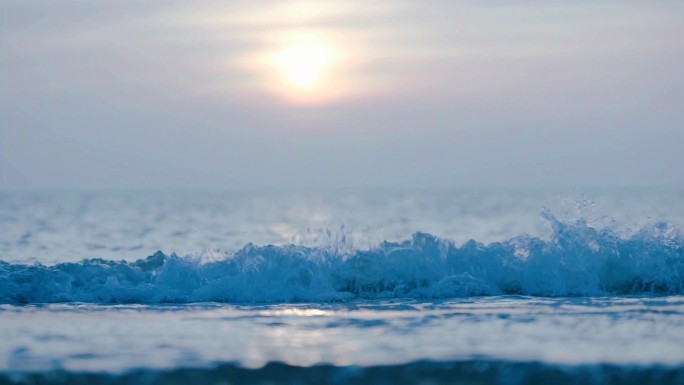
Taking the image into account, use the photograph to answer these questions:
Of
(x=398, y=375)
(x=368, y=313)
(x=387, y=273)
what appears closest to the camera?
(x=398, y=375)

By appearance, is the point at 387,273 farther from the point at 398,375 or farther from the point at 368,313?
the point at 398,375

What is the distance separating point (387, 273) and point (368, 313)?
2.68 m

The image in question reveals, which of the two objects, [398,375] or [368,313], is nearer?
[398,375]

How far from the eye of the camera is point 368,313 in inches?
484

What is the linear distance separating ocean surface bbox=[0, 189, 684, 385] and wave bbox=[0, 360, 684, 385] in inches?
0.7

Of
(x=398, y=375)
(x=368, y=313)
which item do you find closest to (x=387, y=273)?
(x=368, y=313)

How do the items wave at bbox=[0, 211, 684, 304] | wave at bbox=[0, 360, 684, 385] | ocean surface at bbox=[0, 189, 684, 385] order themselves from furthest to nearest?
1. wave at bbox=[0, 211, 684, 304]
2. ocean surface at bbox=[0, 189, 684, 385]
3. wave at bbox=[0, 360, 684, 385]

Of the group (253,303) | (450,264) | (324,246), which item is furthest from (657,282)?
(253,303)

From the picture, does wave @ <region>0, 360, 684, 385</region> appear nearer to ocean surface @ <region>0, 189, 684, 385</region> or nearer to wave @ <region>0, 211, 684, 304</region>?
ocean surface @ <region>0, 189, 684, 385</region>

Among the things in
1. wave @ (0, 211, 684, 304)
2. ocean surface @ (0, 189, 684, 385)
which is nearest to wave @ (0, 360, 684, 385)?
ocean surface @ (0, 189, 684, 385)

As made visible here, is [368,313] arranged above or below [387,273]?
below

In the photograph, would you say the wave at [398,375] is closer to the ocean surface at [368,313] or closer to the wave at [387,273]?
the ocean surface at [368,313]

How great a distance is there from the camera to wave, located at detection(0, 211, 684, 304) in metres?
13.9

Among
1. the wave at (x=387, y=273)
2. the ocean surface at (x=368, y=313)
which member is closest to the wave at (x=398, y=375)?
the ocean surface at (x=368, y=313)
